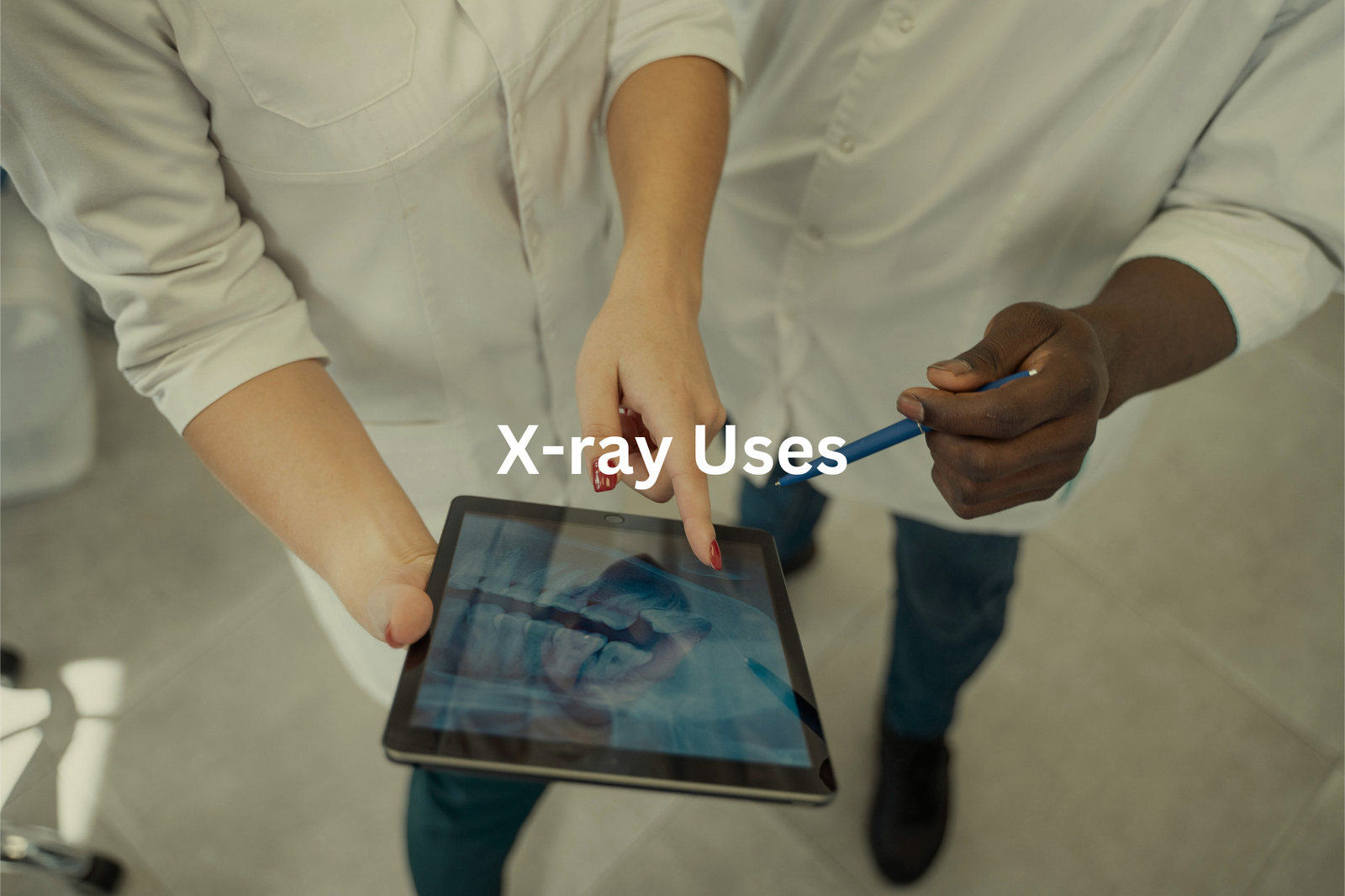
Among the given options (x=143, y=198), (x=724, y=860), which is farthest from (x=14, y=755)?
(x=143, y=198)

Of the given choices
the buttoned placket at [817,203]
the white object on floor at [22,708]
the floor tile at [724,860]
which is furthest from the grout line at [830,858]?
the white object on floor at [22,708]

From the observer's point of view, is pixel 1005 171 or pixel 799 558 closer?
pixel 1005 171

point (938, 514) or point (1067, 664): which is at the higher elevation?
point (938, 514)

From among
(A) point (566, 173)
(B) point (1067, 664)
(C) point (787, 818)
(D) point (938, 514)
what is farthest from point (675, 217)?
(B) point (1067, 664)

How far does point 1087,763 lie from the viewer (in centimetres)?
160

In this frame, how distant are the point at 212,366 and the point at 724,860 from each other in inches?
46.7

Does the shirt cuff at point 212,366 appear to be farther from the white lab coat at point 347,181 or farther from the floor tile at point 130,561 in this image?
the floor tile at point 130,561

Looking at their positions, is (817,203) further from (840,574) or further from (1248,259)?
(840,574)

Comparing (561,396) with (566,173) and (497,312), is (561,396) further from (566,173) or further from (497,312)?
→ (566,173)

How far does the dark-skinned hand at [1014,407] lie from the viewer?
688 millimetres

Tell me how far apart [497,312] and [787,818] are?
3.57ft

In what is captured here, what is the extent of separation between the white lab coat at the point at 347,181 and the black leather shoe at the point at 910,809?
0.97 metres

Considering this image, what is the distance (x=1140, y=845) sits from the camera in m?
1.51

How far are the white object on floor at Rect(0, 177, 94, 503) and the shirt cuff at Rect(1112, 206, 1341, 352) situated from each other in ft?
4.98
